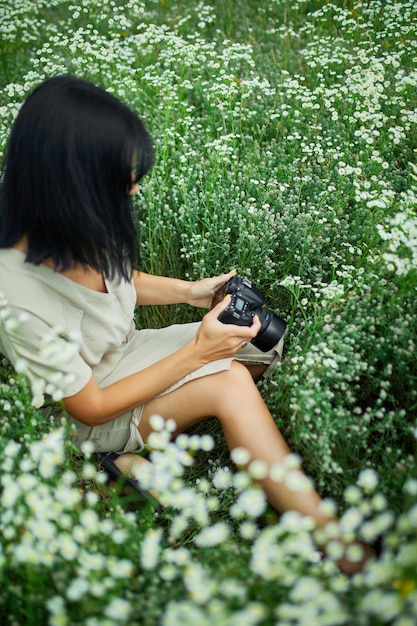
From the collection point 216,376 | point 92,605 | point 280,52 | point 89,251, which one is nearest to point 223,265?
point 216,376

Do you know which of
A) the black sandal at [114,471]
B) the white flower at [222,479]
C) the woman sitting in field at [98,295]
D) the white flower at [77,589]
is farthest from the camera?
the black sandal at [114,471]

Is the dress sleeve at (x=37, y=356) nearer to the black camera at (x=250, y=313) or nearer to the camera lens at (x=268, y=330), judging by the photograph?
the black camera at (x=250, y=313)

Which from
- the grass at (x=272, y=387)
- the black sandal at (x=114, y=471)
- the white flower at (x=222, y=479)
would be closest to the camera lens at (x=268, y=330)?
the grass at (x=272, y=387)

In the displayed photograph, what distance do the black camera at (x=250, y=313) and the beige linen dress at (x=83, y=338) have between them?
5.2 inches

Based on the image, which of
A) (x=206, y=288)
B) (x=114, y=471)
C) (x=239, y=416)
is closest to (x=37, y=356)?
(x=114, y=471)

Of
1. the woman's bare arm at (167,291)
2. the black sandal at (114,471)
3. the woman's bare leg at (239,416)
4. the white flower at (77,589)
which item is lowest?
the black sandal at (114,471)

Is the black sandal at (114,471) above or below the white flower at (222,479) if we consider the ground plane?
below

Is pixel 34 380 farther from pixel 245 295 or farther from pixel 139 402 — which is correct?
pixel 245 295

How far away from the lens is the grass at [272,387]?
1.15 metres

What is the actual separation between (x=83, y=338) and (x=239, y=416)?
0.54 meters

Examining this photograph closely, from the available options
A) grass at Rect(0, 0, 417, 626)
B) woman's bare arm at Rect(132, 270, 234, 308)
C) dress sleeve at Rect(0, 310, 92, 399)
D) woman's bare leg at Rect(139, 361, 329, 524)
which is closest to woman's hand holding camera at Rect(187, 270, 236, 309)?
woman's bare arm at Rect(132, 270, 234, 308)

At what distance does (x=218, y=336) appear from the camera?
1779 millimetres

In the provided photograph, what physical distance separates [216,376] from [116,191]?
644 millimetres

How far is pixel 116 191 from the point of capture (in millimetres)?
1582
